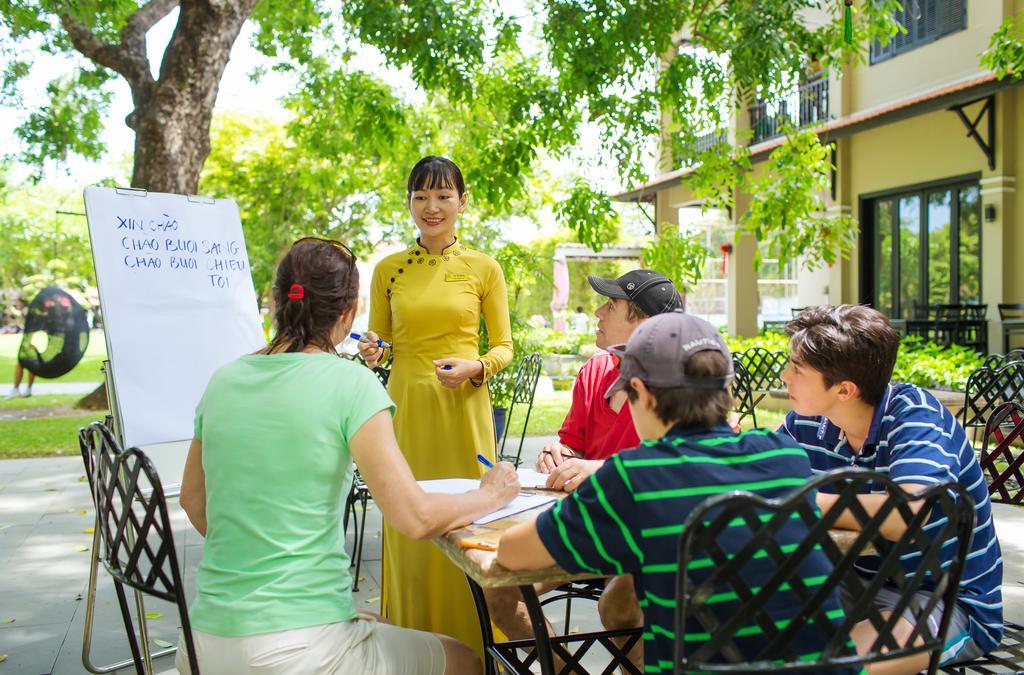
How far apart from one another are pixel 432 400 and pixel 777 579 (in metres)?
1.84

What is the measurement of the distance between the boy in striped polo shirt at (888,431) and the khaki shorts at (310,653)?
1.00 m

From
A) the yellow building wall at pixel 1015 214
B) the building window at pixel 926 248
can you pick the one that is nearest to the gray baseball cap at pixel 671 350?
the yellow building wall at pixel 1015 214

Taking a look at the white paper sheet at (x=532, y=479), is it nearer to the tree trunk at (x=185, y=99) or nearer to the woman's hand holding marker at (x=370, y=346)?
the woman's hand holding marker at (x=370, y=346)

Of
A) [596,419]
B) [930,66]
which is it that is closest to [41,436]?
[596,419]

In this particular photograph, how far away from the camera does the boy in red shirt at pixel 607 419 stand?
8.55ft

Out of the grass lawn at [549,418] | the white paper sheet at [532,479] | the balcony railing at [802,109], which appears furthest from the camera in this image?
the balcony railing at [802,109]

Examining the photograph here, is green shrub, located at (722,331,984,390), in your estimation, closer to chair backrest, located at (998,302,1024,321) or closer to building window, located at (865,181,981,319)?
chair backrest, located at (998,302,1024,321)

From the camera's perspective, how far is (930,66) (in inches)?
516

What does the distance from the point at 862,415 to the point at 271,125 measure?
17196 millimetres

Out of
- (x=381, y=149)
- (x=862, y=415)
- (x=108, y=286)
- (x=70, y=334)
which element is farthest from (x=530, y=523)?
(x=70, y=334)

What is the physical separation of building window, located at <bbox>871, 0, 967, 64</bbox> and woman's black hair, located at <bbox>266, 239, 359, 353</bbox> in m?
12.4

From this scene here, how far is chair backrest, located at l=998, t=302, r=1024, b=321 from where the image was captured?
1130cm

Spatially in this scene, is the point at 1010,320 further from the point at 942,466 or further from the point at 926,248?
the point at 942,466

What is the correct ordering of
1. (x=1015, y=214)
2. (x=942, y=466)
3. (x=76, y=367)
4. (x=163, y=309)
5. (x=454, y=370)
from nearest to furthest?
(x=942, y=466), (x=454, y=370), (x=163, y=309), (x=1015, y=214), (x=76, y=367)
